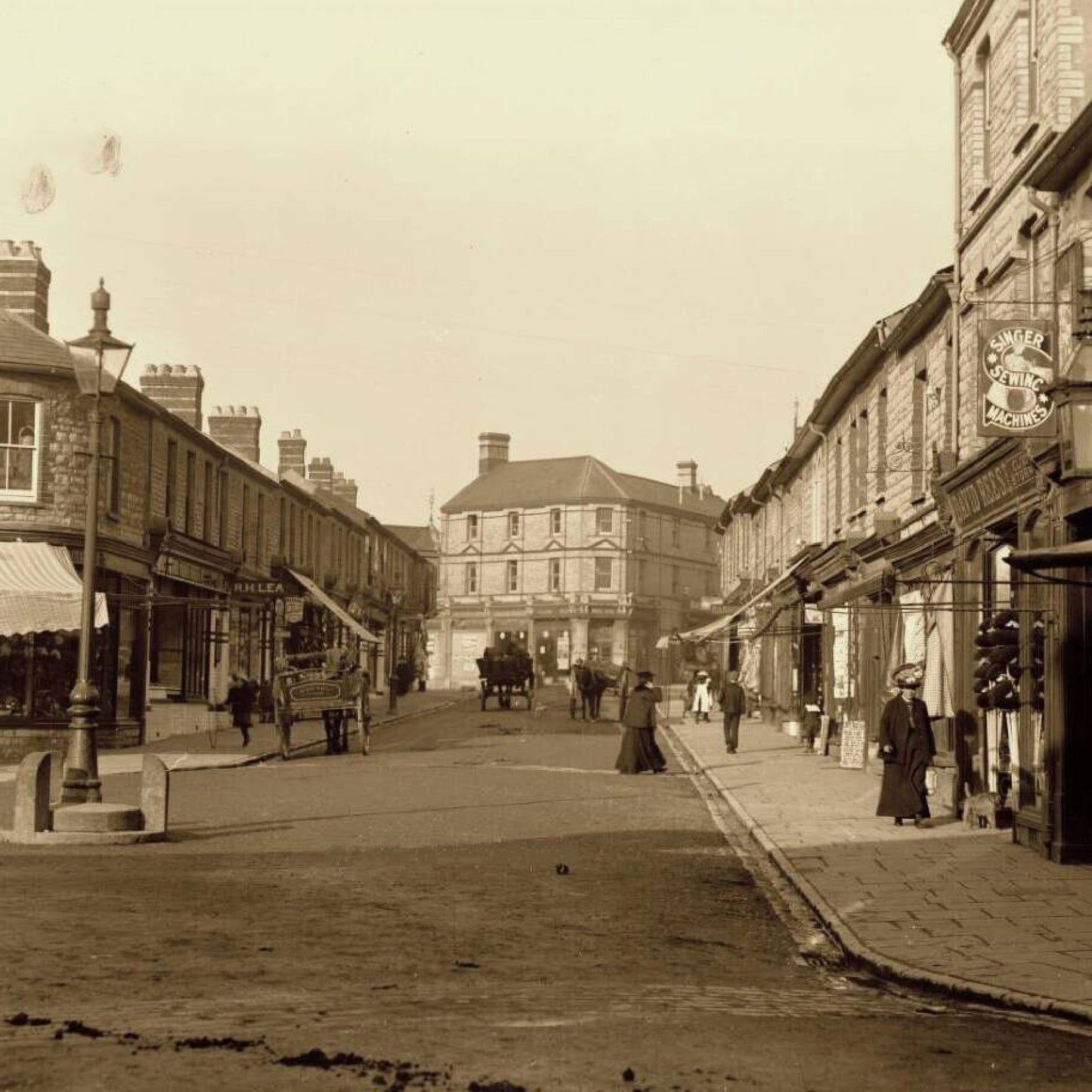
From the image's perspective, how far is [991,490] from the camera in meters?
16.8

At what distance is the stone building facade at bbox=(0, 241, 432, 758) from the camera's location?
27.8 m

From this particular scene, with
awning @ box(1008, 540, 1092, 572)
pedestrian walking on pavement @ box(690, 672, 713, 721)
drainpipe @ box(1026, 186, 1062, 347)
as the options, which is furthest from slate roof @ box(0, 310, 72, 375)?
awning @ box(1008, 540, 1092, 572)

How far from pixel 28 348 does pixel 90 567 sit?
42.9ft

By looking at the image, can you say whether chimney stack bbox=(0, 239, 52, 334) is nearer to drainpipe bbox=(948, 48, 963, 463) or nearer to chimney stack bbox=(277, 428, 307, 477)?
drainpipe bbox=(948, 48, 963, 463)

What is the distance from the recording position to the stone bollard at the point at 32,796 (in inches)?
567

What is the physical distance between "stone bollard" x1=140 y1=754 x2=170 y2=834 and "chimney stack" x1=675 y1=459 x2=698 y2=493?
8581cm

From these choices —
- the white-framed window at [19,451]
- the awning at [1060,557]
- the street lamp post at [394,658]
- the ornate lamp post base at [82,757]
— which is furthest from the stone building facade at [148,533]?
the awning at [1060,557]

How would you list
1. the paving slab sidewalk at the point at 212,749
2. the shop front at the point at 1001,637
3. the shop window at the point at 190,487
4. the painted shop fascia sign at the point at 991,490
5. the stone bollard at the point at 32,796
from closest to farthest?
the stone bollard at the point at 32,796
the shop front at the point at 1001,637
the painted shop fascia sign at the point at 991,490
the paving slab sidewalk at the point at 212,749
the shop window at the point at 190,487

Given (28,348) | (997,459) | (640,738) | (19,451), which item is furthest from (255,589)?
(997,459)

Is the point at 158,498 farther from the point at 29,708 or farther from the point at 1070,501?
the point at 1070,501

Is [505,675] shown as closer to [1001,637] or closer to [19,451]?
[19,451]

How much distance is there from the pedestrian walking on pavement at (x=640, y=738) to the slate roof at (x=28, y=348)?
37.3 ft

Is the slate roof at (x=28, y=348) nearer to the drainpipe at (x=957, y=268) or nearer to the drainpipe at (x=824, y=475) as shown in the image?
the drainpipe at (x=824, y=475)

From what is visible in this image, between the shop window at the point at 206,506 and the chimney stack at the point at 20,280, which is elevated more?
the chimney stack at the point at 20,280
